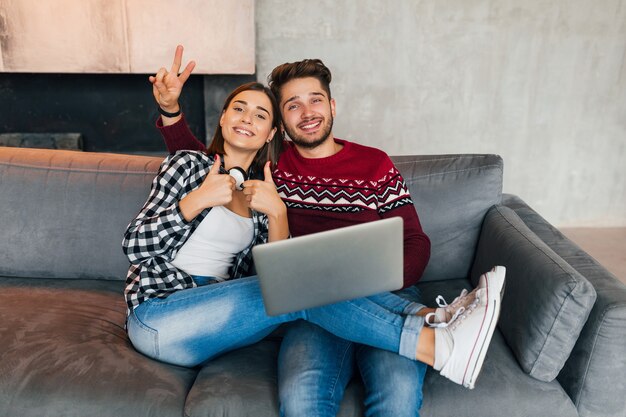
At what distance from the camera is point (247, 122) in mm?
1588

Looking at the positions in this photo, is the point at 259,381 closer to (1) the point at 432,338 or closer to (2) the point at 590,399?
(1) the point at 432,338

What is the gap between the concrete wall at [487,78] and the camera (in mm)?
3209

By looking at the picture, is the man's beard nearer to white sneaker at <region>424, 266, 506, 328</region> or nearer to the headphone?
the headphone

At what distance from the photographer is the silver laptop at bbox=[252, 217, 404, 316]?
1109mm

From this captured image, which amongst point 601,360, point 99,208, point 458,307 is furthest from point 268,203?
point 601,360

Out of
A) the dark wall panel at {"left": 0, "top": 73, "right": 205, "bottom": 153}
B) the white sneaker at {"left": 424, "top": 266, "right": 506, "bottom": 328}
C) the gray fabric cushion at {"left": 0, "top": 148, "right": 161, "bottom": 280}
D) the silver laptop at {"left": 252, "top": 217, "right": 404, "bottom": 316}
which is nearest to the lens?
the silver laptop at {"left": 252, "top": 217, "right": 404, "bottom": 316}

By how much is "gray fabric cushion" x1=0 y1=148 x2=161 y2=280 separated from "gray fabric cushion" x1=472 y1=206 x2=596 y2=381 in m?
1.17

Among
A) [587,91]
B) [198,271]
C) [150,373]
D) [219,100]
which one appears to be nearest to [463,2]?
[587,91]

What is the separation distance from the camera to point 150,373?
134 centimetres

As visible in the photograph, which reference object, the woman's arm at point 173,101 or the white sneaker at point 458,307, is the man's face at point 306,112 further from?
the white sneaker at point 458,307

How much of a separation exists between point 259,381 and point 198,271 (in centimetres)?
35

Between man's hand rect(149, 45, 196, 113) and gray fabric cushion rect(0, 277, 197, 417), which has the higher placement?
man's hand rect(149, 45, 196, 113)

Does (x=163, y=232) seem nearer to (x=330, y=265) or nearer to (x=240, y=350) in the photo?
(x=240, y=350)

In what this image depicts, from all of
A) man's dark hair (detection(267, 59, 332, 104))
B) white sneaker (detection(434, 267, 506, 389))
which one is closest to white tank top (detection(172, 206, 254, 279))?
man's dark hair (detection(267, 59, 332, 104))
